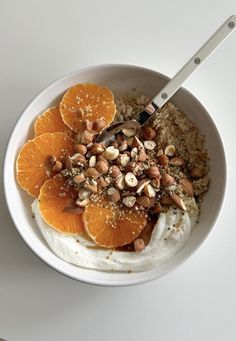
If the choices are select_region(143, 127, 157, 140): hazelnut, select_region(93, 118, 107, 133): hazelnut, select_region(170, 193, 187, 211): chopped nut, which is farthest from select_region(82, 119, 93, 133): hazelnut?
select_region(170, 193, 187, 211): chopped nut

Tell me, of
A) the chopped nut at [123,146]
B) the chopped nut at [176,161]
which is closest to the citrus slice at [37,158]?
the chopped nut at [123,146]

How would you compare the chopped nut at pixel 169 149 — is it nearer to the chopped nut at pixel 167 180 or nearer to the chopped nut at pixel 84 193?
the chopped nut at pixel 167 180

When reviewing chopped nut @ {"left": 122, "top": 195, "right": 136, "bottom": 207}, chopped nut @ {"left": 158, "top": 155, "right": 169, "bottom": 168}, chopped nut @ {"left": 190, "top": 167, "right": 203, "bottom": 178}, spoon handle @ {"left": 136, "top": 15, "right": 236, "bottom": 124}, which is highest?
spoon handle @ {"left": 136, "top": 15, "right": 236, "bottom": 124}

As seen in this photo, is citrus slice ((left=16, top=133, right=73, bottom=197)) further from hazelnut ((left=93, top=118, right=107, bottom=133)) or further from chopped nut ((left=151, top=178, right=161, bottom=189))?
chopped nut ((left=151, top=178, right=161, bottom=189))

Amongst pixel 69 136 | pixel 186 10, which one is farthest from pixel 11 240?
pixel 186 10

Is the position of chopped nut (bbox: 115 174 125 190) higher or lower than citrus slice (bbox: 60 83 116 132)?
lower

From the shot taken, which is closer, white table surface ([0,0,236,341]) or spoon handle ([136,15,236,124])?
spoon handle ([136,15,236,124])

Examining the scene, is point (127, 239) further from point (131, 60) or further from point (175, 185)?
point (131, 60)
